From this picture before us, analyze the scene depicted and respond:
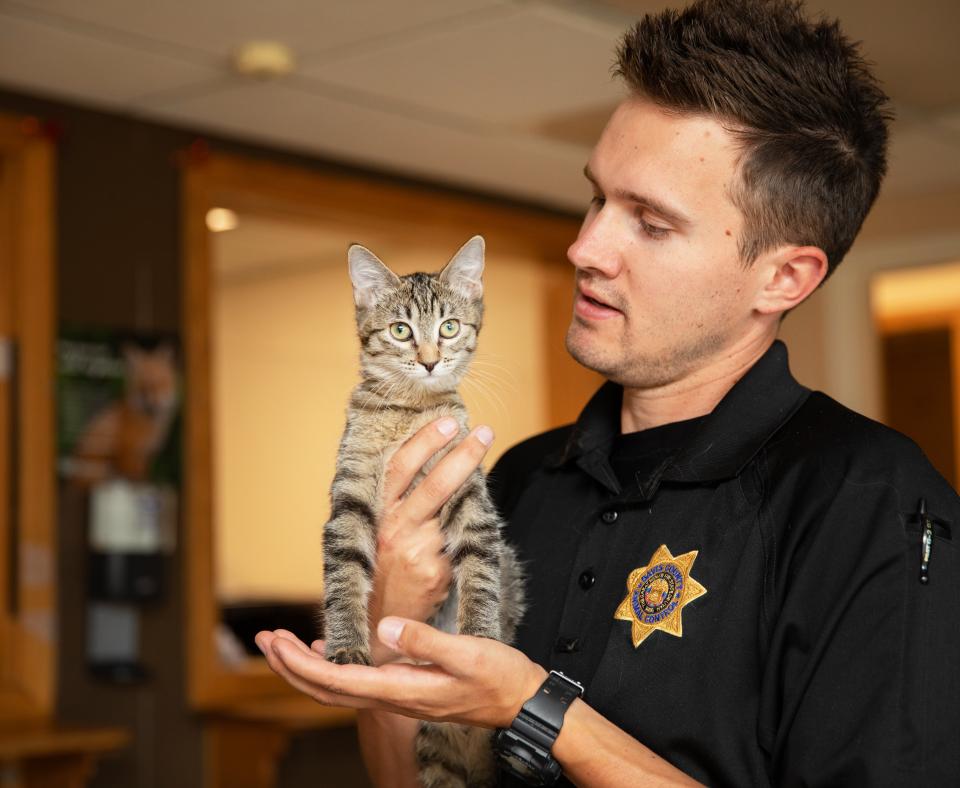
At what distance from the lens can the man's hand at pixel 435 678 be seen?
4.46 feet

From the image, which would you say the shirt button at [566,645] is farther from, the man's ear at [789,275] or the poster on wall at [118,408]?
the poster on wall at [118,408]

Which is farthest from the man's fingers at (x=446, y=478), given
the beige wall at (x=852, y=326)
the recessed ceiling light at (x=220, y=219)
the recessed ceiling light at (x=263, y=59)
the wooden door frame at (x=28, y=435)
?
the beige wall at (x=852, y=326)

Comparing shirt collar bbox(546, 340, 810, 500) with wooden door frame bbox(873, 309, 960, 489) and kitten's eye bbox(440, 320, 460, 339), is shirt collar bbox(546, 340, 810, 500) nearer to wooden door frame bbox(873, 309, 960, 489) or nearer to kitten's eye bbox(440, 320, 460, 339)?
kitten's eye bbox(440, 320, 460, 339)

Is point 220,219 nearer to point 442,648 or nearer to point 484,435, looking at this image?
point 484,435

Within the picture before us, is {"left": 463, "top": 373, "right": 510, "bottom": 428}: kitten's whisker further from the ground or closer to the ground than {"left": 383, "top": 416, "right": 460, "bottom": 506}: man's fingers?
further from the ground

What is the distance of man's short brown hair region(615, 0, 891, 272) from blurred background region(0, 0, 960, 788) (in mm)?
1971

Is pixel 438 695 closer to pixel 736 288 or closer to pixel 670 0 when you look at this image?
pixel 736 288

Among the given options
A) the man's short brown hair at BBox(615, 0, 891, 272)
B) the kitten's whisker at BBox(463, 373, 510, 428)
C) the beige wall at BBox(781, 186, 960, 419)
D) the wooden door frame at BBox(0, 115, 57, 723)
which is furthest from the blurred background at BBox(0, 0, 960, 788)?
the man's short brown hair at BBox(615, 0, 891, 272)

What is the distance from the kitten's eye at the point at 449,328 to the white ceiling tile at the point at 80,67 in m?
2.09

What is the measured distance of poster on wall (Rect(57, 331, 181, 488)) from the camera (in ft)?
13.8

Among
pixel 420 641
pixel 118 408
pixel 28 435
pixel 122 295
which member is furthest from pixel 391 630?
pixel 122 295

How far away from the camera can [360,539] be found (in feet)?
5.87

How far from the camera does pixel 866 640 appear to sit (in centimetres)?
132

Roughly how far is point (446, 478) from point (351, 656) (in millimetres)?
279
